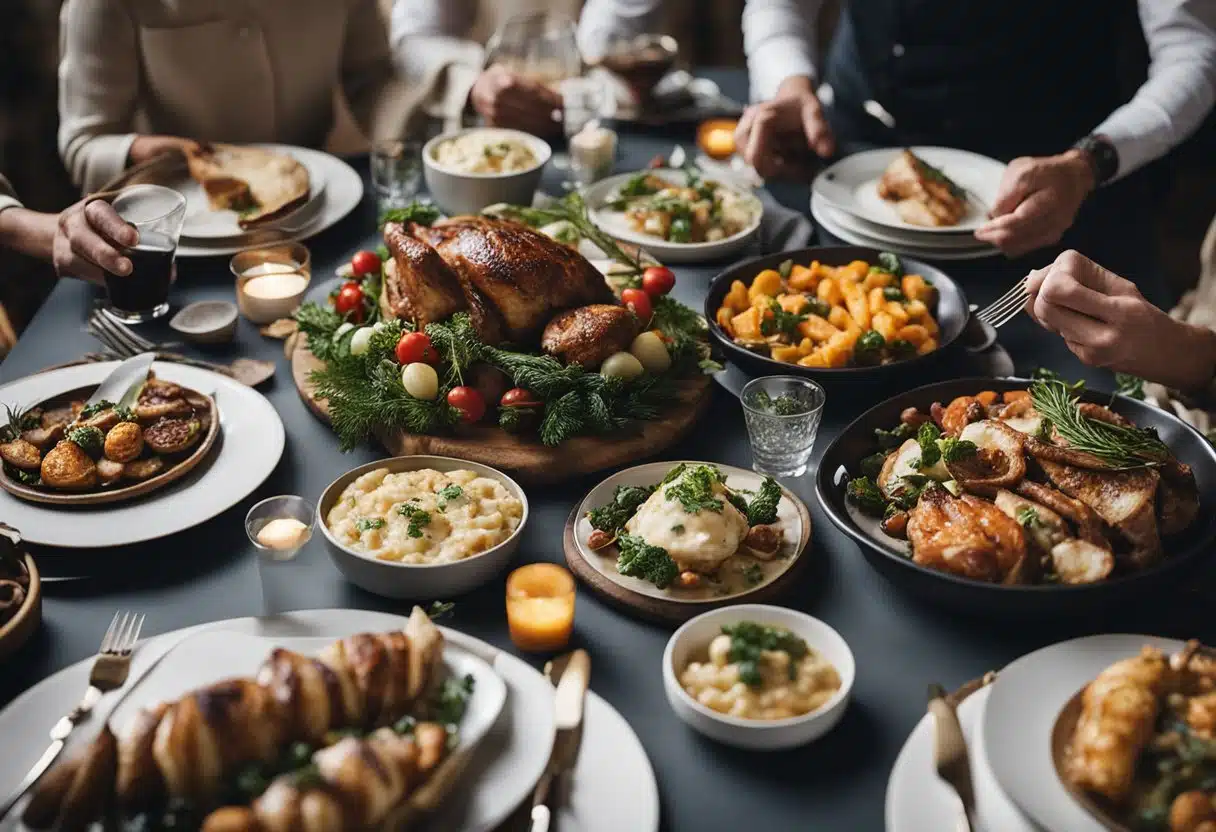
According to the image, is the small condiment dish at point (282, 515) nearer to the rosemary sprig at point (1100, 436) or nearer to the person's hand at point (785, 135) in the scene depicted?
the rosemary sprig at point (1100, 436)

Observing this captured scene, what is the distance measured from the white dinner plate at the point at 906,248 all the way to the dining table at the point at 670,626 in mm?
621

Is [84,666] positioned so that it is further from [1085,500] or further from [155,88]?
[155,88]

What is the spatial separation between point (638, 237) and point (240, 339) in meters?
1.18

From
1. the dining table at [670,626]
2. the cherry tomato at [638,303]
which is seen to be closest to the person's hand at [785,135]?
the cherry tomato at [638,303]

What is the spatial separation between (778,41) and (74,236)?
2534 millimetres

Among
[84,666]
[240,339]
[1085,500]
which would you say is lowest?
[240,339]

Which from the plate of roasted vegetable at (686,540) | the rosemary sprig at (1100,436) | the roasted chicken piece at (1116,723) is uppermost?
the rosemary sprig at (1100,436)

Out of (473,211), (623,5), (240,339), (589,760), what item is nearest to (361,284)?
(240,339)

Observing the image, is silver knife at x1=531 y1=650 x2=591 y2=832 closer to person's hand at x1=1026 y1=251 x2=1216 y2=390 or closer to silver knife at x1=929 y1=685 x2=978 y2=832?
silver knife at x1=929 y1=685 x2=978 y2=832

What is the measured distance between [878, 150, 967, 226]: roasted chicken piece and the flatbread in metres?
1.81

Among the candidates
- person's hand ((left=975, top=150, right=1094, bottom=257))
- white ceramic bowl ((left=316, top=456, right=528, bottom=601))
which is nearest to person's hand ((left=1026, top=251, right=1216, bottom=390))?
person's hand ((left=975, top=150, right=1094, bottom=257))

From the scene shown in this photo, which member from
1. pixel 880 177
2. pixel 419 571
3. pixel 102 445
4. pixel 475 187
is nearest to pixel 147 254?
pixel 102 445

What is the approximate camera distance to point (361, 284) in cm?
289

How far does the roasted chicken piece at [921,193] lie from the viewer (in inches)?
127
